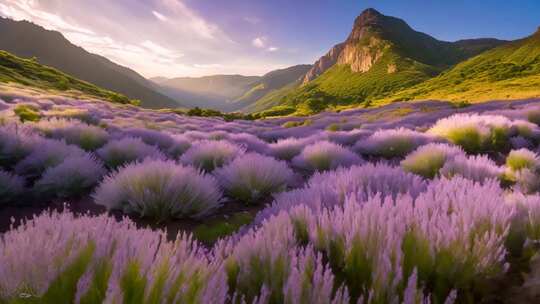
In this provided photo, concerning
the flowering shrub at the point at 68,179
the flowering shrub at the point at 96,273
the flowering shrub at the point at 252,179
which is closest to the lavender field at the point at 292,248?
the flowering shrub at the point at 96,273

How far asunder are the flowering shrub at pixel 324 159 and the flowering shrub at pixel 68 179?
139 inches

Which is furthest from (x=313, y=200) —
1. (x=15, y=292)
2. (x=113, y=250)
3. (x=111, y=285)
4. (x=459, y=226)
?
(x=15, y=292)

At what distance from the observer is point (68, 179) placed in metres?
3.92

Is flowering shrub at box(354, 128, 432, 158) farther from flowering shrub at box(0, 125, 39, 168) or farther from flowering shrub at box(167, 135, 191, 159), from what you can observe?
flowering shrub at box(0, 125, 39, 168)

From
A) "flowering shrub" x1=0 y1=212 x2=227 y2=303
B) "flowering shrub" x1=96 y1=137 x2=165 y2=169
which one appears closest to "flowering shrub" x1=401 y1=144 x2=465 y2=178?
"flowering shrub" x1=0 y1=212 x2=227 y2=303

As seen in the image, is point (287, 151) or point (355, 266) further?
point (287, 151)

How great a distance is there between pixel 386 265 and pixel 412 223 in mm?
473

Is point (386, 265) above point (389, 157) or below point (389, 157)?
above

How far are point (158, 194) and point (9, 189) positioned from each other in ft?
6.08

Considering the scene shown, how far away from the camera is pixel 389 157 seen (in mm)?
7082

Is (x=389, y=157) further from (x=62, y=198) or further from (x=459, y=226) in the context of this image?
(x=62, y=198)

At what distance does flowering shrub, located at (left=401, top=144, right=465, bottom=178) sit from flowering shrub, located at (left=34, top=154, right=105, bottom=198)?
176 inches

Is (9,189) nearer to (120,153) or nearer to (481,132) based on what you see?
(120,153)

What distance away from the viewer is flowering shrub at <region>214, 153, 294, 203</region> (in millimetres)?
4109
